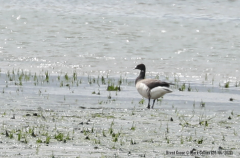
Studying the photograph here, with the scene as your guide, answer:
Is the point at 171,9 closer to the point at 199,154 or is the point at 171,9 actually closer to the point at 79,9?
the point at 79,9

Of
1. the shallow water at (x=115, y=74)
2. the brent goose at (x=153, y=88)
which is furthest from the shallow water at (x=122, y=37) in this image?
the brent goose at (x=153, y=88)

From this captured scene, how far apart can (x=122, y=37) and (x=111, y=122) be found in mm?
23605


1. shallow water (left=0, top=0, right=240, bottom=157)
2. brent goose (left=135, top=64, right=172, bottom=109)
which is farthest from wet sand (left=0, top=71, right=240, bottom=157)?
brent goose (left=135, top=64, right=172, bottom=109)

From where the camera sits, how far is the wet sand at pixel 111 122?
9.29m

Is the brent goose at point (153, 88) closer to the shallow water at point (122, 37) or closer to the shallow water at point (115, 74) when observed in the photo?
the shallow water at point (115, 74)

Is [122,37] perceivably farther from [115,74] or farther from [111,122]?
[111,122]

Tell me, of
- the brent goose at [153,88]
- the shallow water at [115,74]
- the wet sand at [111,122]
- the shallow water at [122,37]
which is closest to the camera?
the wet sand at [111,122]

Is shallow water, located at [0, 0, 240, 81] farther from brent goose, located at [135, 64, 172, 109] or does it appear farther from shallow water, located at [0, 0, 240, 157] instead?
brent goose, located at [135, 64, 172, 109]

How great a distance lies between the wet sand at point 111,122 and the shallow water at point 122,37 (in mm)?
5731

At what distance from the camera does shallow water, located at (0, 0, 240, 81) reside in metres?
25.0

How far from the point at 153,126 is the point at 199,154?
2254mm

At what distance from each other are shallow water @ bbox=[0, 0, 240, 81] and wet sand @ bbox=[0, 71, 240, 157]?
573cm

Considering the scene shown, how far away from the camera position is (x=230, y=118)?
1253 centimetres

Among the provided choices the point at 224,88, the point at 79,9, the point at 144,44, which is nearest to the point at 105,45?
the point at 144,44
